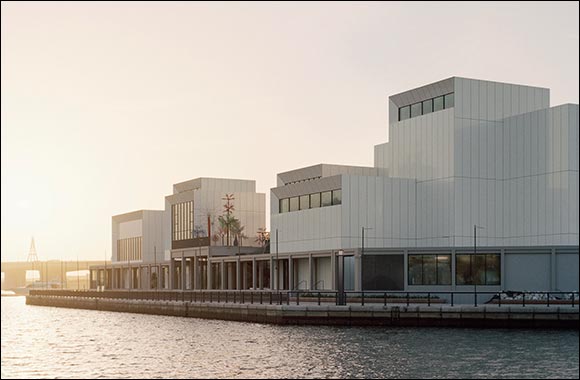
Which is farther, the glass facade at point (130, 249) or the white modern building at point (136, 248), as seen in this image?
the glass facade at point (130, 249)

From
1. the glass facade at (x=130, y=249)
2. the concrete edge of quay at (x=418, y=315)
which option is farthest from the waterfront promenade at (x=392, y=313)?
the glass facade at (x=130, y=249)

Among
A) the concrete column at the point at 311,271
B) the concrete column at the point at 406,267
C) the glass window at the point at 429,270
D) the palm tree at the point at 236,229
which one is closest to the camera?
the glass window at the point at 429,270

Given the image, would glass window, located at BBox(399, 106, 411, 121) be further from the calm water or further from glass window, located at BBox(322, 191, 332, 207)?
the calm water

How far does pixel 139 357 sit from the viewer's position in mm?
49312

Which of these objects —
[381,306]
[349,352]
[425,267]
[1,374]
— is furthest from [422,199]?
[1,374]

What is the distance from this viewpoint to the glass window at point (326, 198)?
9388 centimetres

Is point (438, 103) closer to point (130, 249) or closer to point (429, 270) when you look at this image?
point (429, 270)

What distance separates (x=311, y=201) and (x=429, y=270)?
19.4 metres

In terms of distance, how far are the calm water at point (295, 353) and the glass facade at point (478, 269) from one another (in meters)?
25.0

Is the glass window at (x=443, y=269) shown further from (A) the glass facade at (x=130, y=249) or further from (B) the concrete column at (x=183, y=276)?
(A) the glass facade at (x=130, y=249)

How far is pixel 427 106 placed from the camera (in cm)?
9231

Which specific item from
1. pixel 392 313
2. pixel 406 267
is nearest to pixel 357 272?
pixel 406 267

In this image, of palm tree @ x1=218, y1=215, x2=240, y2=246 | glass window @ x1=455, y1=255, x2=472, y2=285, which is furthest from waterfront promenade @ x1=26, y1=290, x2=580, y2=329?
palm tree @ x1=218, y1=215, x2=240, y2=246

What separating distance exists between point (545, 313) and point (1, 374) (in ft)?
114
